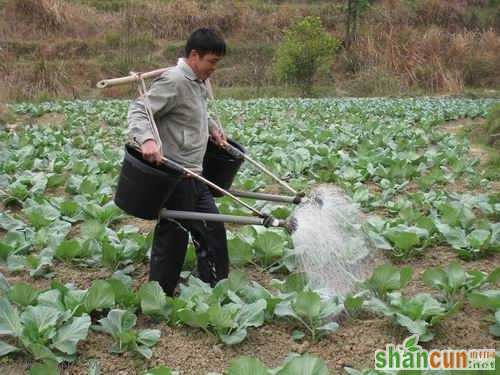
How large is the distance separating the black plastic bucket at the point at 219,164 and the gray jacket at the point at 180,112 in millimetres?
342

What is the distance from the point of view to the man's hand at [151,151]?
306cm

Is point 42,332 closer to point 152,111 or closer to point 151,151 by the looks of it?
point 151,151

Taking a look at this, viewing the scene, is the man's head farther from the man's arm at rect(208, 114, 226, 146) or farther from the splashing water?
the splashing water

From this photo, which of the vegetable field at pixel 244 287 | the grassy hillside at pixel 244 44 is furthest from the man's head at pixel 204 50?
the grassy hillside at pixel 244 44

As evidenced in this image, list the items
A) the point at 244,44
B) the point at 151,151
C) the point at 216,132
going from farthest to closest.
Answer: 1. the point at 244,44
2. the point at 216,132
3. the point at 151,151

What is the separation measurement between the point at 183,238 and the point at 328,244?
80cm

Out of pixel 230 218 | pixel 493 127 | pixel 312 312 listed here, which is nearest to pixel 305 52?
pixel 493 127

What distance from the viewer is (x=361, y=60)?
2406 centimetres

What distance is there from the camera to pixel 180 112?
11.1ft

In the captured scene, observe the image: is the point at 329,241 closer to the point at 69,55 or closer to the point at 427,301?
the point at 427,301

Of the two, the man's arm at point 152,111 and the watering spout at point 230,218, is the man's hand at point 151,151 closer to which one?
the man's arm at point 152,111

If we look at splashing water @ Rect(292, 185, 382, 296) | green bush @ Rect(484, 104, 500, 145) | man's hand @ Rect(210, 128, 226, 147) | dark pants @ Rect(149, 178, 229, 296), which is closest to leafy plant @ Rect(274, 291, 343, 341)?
splashing water @ Rect(292, 185, 382, 296)

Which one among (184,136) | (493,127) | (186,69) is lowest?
(493,127)

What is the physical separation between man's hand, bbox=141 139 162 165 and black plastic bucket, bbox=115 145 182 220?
4 cm
